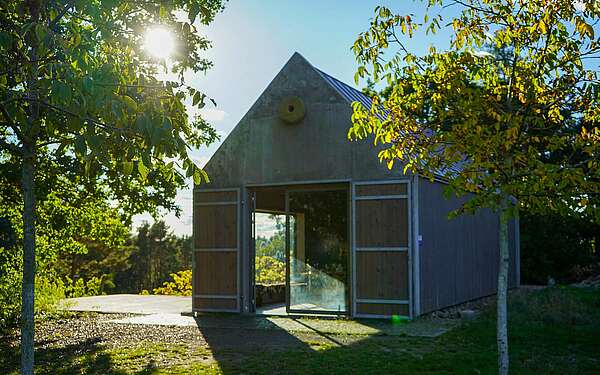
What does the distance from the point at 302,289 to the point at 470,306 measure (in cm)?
381

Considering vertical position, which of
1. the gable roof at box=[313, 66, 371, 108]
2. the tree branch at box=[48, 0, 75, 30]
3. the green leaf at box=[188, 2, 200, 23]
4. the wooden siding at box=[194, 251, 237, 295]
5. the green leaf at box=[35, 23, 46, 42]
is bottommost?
the wooden siding at box=[194, 251, 237, 295]

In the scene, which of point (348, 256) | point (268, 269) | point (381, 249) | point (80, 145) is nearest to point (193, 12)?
point (80, 145)

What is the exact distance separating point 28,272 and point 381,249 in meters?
7.14

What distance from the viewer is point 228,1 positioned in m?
14.1

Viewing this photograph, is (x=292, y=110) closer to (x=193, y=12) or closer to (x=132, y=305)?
(x=132, y=305)

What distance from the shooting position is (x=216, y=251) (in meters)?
12.9

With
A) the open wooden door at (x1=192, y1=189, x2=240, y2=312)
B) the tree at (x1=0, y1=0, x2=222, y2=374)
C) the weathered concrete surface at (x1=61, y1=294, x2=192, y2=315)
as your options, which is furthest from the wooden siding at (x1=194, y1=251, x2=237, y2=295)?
the tree at (x1=0, y1=0, x2=222, y2=374)

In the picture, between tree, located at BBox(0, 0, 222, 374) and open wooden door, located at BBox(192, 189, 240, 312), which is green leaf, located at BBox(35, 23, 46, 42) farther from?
open wooden door, located at BBox(192, 189, 240, 312)

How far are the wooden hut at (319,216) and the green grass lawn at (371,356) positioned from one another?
2.01 m

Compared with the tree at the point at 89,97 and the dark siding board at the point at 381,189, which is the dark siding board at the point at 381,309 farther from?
the tree at the point at 89,97

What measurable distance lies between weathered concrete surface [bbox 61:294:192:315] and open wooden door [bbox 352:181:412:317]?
3.88 meters

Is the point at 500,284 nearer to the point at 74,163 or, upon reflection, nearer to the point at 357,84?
the point at 357,84

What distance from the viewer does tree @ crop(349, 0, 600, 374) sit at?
5520 millimetres

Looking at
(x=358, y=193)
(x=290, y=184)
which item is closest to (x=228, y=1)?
(x=290, y=184)
